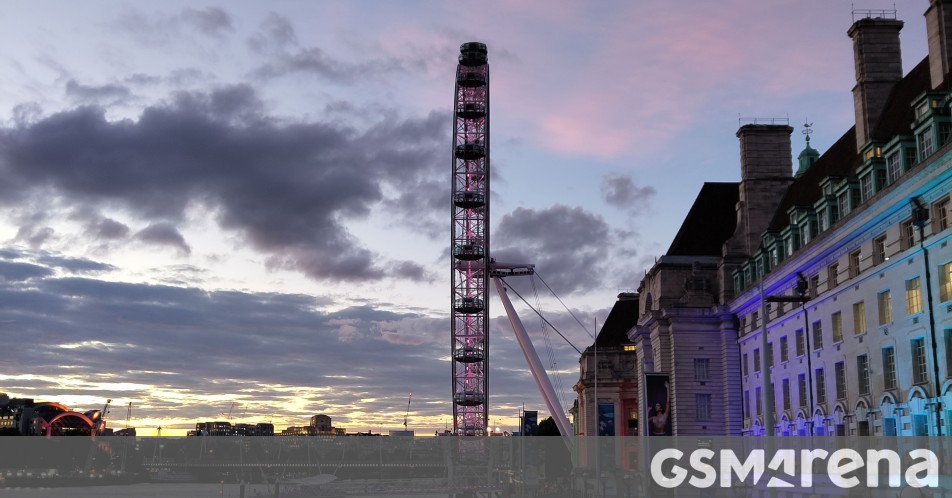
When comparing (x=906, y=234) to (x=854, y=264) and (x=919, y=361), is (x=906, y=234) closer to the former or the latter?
(x=919, y=361)

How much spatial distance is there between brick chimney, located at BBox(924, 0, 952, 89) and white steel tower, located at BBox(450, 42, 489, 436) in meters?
56.3

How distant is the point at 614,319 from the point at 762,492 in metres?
80.9

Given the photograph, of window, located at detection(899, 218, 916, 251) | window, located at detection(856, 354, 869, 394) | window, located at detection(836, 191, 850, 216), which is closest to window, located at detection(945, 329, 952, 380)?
window, located at detection(899, 218, 916, 251)

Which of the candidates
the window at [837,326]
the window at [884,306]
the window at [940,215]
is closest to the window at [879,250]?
the window at [884,306]

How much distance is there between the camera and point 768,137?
8406cm

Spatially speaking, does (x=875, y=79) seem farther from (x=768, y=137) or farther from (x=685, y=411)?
(x=685, y=411)

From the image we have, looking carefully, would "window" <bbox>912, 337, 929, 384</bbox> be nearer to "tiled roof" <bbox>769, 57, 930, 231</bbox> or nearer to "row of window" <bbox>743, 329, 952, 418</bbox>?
"row of window" <bbox>743, 329, 952, 418</bbox>

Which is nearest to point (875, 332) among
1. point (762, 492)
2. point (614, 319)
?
point (762, 492)

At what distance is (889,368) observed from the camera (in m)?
49.0

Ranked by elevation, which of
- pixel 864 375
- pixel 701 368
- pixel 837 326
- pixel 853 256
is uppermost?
pixel 853 256

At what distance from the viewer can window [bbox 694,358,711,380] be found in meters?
80.9

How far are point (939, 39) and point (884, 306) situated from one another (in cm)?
1417

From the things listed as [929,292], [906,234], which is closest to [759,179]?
[906,234]

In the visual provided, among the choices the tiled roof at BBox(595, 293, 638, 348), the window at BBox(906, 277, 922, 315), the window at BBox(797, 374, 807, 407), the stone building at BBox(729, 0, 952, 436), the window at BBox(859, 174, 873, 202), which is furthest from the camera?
the tiled roof at BBox(595, 293, 638, 348)
